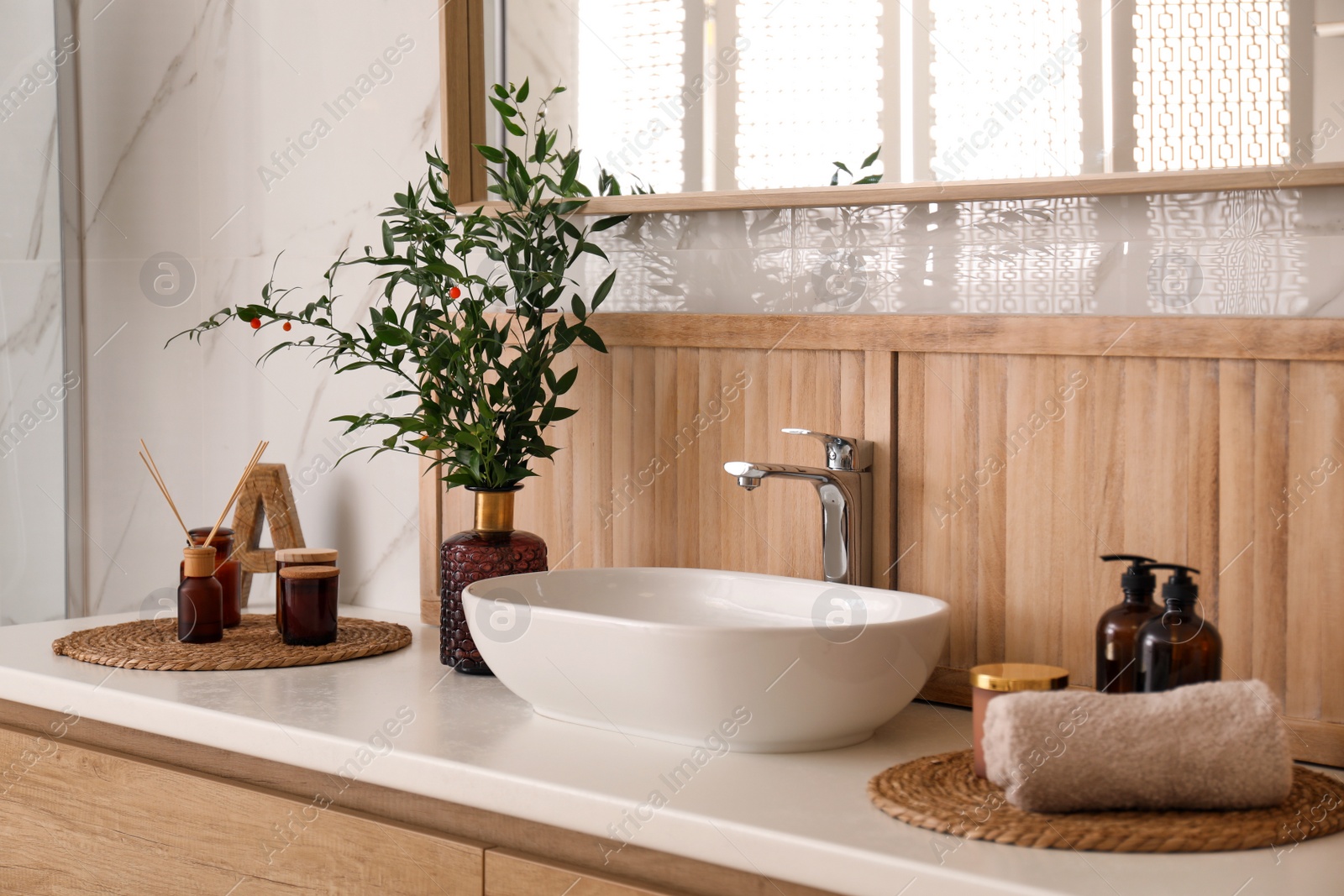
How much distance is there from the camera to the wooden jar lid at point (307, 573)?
136cm

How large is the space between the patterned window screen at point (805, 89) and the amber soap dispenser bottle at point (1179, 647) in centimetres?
53

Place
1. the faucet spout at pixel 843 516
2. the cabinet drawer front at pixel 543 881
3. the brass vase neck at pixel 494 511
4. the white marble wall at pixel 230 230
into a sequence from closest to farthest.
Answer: the cabinet drawer front at pixel 543 881, the faucet spout at pixel 843 516, the brass vase neck at pixel 494 511, the white marble wall at pixel 230 230

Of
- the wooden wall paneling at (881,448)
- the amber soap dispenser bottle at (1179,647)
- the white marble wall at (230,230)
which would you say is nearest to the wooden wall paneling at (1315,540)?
the amber soap dispenser bottle at (1179,647)

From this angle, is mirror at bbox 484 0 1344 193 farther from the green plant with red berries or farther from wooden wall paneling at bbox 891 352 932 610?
wooden wall paneling at bbox 891 352 932 610

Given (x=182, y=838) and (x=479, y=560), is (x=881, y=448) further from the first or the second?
(x=182, y=838)

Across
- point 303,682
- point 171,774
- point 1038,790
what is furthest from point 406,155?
point 1038,790

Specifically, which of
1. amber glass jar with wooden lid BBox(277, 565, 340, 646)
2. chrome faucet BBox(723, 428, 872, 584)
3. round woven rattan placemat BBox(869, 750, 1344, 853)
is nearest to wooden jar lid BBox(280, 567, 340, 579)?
amber glass jar with wooden lid BBox(277, 565, 340, 646)

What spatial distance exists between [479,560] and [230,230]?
2.56 feet

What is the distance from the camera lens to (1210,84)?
3.50 feet

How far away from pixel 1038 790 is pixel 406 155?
44.4 inches

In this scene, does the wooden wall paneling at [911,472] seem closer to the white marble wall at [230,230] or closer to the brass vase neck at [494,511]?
the brass vase neck at [494,511]

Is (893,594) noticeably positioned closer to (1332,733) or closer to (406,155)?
(1332,733)

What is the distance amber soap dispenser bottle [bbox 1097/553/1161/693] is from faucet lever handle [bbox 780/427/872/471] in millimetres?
273

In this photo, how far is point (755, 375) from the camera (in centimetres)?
130
